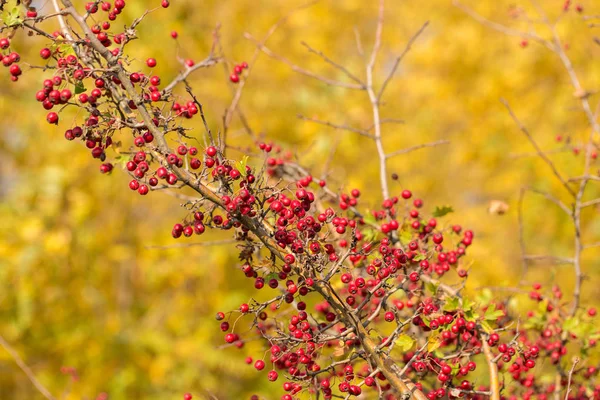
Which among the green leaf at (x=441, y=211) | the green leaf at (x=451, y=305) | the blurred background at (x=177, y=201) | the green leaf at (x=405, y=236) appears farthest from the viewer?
the blurred background at (x=177, y=201)

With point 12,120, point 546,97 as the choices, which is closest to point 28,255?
point 12,120

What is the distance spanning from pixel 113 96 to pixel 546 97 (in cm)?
719

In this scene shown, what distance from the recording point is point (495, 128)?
743 cm

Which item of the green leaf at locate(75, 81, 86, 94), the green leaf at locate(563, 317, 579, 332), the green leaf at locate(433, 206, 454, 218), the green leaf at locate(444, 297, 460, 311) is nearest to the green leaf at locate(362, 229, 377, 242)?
the green leaf at locate(433, 206, 454, 218)

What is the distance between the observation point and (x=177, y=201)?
6.16m

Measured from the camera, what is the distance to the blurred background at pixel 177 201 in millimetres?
5105

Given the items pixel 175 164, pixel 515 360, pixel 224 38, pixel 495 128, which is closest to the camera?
pixel 175 164

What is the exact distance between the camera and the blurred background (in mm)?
5105

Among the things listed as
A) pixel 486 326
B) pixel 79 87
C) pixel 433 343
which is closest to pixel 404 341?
pixel 433 343

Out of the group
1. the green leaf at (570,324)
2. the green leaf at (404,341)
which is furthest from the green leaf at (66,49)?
the green leaf at (570,324)

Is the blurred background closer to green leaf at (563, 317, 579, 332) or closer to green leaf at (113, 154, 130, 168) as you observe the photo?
green leaf at (563, 317, 579, 332)

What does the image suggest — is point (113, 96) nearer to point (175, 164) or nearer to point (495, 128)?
point (175, 164)

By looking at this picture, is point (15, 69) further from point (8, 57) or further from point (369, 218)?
point (369, 218)

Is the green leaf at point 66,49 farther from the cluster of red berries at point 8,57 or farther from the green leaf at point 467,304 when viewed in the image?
the green leaf at point 467,304
